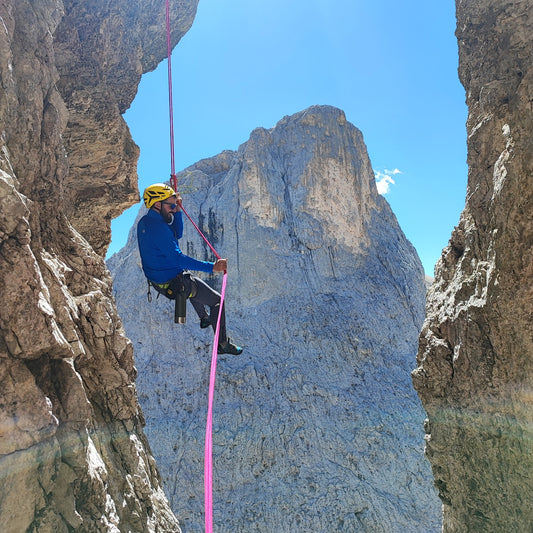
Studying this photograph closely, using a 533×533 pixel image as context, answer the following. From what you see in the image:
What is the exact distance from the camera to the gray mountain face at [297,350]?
19.7m

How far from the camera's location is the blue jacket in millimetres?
6289

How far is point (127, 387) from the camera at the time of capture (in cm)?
645

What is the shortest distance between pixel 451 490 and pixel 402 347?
21363 millimetres

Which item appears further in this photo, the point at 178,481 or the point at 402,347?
the point at 402,347

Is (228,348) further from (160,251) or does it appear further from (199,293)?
(160,251)

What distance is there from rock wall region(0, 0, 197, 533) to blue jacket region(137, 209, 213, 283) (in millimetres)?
867

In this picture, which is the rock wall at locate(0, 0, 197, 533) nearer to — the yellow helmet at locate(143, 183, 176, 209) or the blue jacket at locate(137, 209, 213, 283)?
the blue jacket at locate(137, 209, 213, 283)

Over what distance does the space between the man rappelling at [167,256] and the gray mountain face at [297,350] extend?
15455 mm

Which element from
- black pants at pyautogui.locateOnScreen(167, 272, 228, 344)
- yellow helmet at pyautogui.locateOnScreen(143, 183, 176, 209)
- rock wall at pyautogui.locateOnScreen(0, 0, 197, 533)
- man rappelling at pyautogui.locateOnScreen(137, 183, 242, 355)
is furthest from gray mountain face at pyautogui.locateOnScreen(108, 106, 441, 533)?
yellow helmet at pyautogui.locateOnScreen(143, 183, 176, 209)

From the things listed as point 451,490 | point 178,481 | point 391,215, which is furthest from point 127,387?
point 391,215

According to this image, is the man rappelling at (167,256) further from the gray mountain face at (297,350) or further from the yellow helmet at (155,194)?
the gray mountain face at (297,350)

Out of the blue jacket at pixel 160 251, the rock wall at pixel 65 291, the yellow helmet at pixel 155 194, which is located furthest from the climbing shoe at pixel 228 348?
the yellow helmet at pixel 155 194

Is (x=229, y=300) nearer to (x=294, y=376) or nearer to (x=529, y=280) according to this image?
(x=294, y=376)

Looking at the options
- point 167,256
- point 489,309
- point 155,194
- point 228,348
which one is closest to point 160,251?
point 167,256
